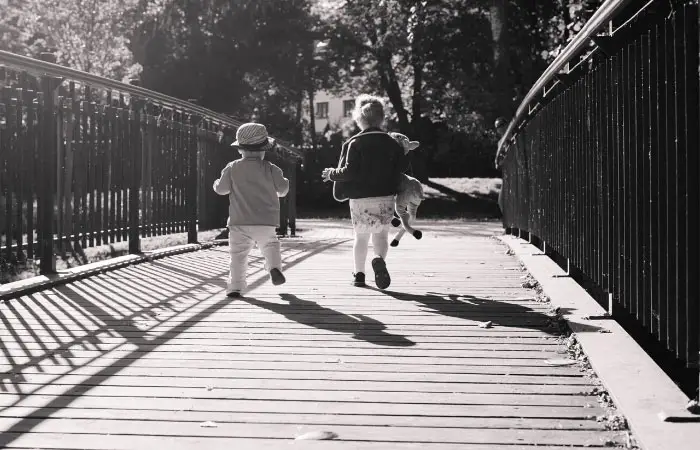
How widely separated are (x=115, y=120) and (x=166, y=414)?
554 cm

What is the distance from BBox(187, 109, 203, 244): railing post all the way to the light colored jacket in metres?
3.89

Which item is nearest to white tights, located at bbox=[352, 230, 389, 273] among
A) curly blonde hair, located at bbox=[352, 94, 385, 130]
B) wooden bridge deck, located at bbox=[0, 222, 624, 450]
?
wooden bridge deck, located at bbox=[0, 222, 624, 450]

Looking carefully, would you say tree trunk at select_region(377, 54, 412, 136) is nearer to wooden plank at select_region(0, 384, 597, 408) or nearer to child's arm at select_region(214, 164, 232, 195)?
child's arm at select_region(214, 164, 232, 195)

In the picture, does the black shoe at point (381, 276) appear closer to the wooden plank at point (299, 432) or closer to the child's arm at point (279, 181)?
the child's arm at point (279, 181)

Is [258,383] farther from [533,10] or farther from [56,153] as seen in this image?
[533,10]

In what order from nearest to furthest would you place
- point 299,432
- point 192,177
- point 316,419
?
→ point 299,432
point 316,419
point 192,177

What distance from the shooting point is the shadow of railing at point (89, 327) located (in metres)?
3.56

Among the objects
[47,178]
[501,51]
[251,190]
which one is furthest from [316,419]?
[501,51]

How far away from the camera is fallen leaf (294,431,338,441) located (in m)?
2.93

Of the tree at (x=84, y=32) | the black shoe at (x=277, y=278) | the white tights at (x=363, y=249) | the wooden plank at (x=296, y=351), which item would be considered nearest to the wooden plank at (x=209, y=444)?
the wooden plank at (x=296, y=351)

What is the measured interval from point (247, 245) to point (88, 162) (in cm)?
202

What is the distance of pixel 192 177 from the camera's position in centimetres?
1060

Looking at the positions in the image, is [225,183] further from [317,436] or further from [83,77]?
[317,436]

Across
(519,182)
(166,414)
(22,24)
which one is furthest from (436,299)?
(22,24)
